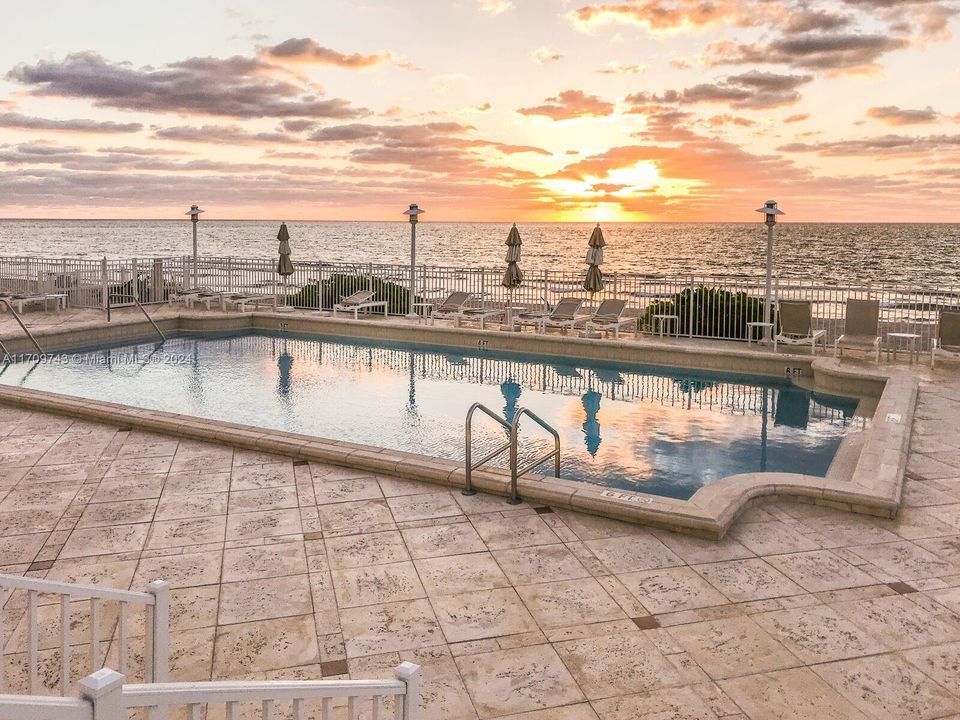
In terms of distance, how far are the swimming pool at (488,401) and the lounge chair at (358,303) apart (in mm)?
1610

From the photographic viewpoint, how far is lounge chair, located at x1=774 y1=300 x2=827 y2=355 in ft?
40.4

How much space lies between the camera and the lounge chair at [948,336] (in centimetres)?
1146

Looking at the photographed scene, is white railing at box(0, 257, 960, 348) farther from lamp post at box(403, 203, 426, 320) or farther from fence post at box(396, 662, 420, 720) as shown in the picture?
fence post at box(396, 662, 420, 720)

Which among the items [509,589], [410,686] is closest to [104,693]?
[410,686]

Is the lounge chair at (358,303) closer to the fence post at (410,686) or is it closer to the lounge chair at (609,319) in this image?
the lounge chair at (609,319)

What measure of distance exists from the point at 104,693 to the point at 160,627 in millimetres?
1343

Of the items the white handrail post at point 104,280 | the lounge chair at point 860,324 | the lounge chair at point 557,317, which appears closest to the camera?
the lounge chair at point 860,324

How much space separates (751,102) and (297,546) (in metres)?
24.1

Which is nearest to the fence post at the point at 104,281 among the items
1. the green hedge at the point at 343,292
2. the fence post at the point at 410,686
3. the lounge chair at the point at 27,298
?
the lounge chair at the point at 27,298

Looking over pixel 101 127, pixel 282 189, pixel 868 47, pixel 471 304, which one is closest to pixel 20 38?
pixel 471 304

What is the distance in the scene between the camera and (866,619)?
13.4 ft

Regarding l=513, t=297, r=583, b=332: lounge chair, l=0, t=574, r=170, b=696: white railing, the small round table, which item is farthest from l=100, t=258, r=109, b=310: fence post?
the small round table

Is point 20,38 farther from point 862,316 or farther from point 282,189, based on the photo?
point 282,189

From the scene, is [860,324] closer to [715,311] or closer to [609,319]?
[715,311]
